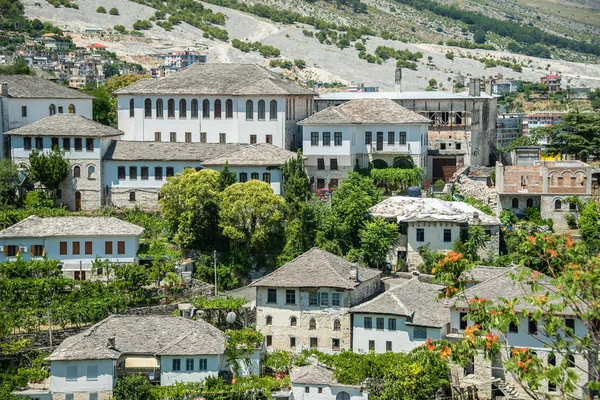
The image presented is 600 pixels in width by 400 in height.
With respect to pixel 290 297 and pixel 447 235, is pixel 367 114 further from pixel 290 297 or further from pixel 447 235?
pixel 290 297

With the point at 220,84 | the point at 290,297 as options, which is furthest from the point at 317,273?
the point at 220,84

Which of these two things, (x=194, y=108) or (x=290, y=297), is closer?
(x=290, y=297)

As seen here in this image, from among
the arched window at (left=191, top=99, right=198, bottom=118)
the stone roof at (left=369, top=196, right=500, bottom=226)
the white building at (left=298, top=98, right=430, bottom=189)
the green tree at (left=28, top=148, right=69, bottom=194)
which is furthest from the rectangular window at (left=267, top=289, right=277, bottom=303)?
the arched window at (left=191, top=99, right=198, bottom=118)

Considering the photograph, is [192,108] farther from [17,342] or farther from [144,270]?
[17,342]

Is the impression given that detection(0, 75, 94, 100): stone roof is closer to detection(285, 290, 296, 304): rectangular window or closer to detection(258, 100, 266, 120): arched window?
detection(258, 100, 266, 120): arched window

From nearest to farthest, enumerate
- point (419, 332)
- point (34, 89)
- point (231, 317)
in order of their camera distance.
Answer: point (419, 332) < point (231, 317) < point (34, 89)

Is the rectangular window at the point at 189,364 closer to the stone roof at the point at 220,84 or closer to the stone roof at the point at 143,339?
the stone roof at the point at 143,339
